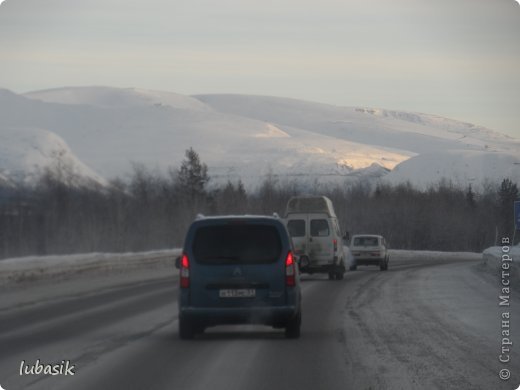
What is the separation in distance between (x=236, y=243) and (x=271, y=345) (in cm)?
172

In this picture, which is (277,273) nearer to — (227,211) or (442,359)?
(442,359)

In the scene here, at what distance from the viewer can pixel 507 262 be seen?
20.7 metres

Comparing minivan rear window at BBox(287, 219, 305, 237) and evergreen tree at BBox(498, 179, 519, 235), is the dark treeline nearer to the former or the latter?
evergreen tree at BBox(498, 179, 519, 235)

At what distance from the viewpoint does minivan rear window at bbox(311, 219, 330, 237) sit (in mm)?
38469

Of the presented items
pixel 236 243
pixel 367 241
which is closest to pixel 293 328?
pixel 236 243

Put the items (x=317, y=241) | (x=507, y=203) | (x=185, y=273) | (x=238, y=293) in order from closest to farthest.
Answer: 1. (x=238, y=293)
2. (x=185, y=273)
3. (x=317, y=241)
4. (x=507, y=203)

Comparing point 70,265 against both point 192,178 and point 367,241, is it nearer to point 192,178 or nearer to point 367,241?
point 367,241

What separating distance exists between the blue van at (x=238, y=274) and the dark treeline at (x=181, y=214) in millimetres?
36968

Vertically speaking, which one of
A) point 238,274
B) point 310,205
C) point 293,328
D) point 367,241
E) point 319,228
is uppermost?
point 310,205

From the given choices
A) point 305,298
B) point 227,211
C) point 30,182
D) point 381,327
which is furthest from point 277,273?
point 30,182

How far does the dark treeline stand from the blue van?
36968 mm

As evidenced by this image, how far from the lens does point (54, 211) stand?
7544 centimetres

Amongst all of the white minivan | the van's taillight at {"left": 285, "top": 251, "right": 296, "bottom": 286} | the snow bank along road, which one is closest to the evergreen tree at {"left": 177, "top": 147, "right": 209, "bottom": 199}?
the white minivan

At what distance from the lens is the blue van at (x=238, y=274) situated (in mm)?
16766
